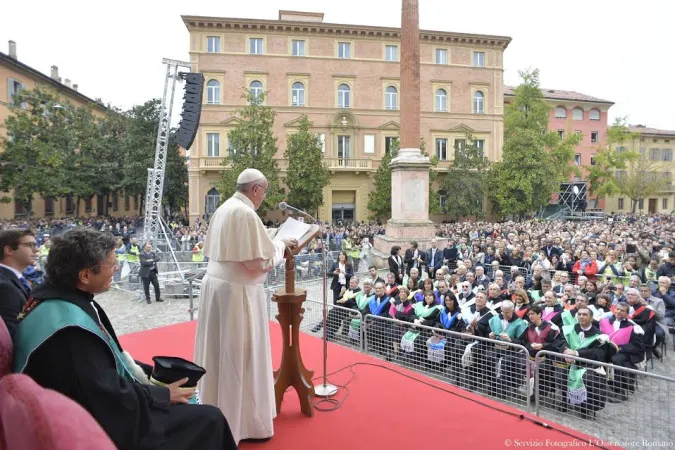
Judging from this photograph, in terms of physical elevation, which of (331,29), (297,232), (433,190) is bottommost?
(297,232)

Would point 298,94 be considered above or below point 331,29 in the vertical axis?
below

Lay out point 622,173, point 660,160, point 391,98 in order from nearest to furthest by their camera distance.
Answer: point 391,98 → point 622,173 → point 660,160

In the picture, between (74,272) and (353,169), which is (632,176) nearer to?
(353,169)

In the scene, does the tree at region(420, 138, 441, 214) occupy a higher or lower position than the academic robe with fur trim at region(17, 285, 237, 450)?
higher

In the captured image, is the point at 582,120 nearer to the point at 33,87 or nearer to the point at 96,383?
the point at 33,87

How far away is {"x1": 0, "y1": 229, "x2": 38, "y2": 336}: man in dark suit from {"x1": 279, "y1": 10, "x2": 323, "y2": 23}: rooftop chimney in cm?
3243

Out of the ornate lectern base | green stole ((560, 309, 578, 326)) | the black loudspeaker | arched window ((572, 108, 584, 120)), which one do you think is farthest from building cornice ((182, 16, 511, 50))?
the ornate lectern base

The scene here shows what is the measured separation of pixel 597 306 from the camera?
663cm

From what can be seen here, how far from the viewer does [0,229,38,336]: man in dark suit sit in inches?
123

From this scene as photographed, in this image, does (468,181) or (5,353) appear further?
(468,181)

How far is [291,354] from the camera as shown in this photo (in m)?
3.68

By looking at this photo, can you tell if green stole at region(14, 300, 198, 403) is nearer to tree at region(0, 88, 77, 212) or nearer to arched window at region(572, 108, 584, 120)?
tree at region(0, 88, 77, 212)

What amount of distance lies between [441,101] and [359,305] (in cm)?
3001

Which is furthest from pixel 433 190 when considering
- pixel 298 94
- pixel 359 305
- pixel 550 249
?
pixel 359 305
